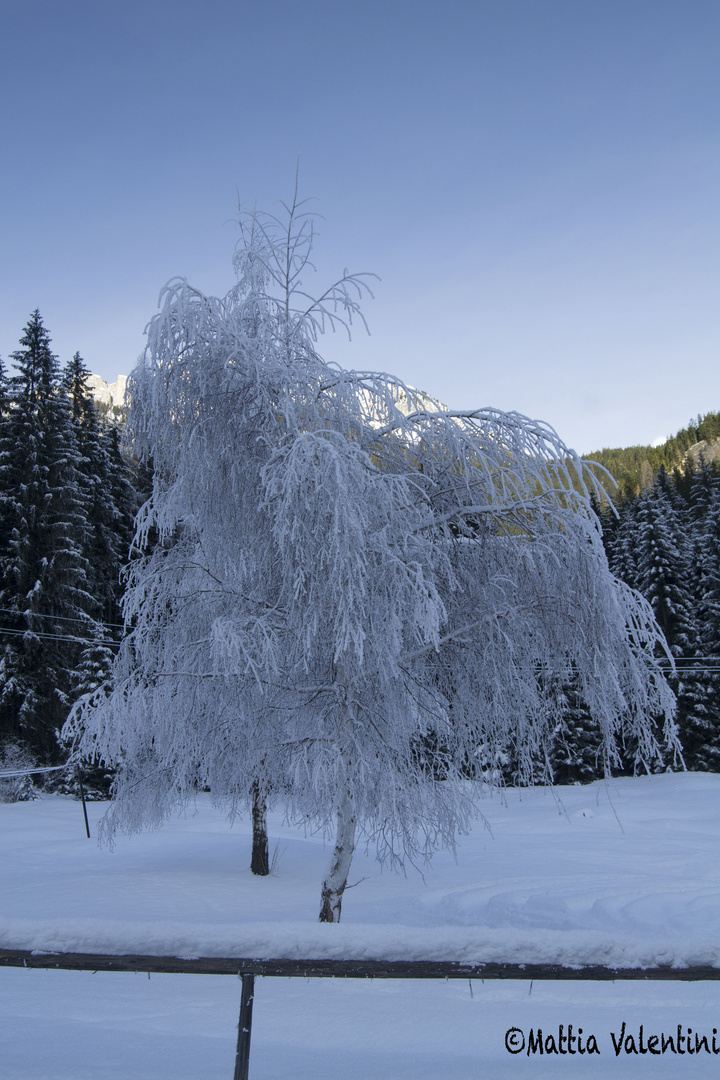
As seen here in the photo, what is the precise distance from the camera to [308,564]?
486 centimetres

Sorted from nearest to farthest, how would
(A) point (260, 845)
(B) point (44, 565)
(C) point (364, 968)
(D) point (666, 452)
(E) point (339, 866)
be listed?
(C) point (364, 968) < (E) point (339, 866) < (A) point (260, 845) < (B) point (44, 565) < (D) point (666, 452)

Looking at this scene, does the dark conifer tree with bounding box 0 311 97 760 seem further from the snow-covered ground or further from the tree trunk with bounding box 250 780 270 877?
the snow-covered ground

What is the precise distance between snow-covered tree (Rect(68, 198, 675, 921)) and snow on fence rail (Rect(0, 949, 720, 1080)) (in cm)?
228

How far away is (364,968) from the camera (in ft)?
8.34

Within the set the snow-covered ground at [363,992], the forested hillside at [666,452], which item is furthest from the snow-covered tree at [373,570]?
the forested hillside at [666,452]

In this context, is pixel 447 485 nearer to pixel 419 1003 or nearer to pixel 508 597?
pixel 508 597

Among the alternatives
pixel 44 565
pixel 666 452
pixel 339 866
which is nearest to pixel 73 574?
pixel 44 565

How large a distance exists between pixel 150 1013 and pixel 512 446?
173 inches

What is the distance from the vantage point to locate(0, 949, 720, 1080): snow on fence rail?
2541mm

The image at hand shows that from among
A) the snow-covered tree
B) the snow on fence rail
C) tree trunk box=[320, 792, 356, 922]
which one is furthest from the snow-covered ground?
the snow-covered tree

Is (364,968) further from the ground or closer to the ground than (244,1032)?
further from the ground

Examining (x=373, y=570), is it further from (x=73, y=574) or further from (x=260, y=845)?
(x=73, y=574)

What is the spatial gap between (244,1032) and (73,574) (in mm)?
26475

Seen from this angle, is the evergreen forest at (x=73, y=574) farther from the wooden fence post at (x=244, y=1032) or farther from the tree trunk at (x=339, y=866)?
the wooden fence post at (x=244, y=1032)
